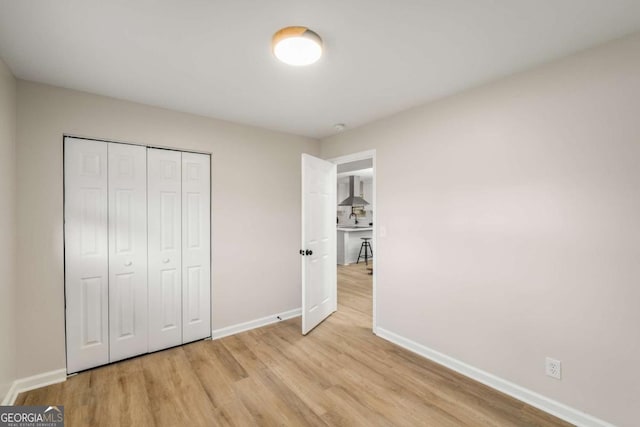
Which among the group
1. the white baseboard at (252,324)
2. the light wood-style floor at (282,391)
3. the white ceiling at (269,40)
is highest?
the white ceiling at (269,40)

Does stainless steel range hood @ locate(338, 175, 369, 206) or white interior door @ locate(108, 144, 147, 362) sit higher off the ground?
stainless steel range hood @ locate(338, 175, 369, 206)

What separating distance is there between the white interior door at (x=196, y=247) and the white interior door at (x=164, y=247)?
6 centimetres

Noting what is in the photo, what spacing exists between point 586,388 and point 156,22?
135 inches

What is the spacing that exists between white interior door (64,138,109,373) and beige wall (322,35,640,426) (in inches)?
113

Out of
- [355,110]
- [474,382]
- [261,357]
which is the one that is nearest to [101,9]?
[355,110]

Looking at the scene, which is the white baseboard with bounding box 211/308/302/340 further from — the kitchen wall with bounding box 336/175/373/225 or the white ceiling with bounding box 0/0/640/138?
the kitchen wall with bounding box 336/175/373/225

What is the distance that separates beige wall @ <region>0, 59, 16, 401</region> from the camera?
1.84 m

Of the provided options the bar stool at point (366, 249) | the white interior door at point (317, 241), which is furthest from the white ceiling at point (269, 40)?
the bar stool at point (366, 249)

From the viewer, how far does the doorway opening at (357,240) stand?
350 cm

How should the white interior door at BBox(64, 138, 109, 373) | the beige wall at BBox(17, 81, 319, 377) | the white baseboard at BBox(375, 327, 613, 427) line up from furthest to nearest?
the white interior door at BBox(64, 138, 109, 373), the beige wall at BBox(17, 81, 319, 377), the white baseboard at BBox(375, 327, 613, 427)

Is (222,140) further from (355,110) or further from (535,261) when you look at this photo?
(535,261)

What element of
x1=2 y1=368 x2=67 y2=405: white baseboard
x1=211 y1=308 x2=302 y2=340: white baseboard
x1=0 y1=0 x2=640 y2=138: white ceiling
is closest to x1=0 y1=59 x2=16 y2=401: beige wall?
x1=2 y1=368 x2=67 y2=405: white baseboard

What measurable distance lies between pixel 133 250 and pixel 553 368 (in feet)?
11.6

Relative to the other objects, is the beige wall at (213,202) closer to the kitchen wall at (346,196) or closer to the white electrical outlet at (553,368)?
the white electrical outlet at (553,368)
